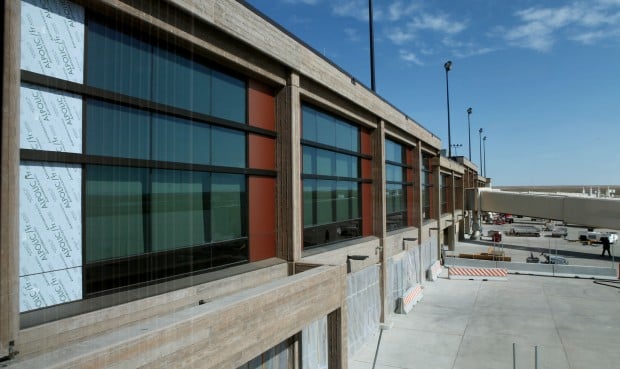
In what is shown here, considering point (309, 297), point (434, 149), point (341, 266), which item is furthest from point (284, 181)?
point (434, 149)

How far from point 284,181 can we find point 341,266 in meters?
2.61

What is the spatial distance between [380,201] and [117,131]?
12668mm

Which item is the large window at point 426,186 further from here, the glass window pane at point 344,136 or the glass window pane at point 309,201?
the glass window pane at point 309,201

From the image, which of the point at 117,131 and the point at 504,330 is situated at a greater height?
the point at 117,131

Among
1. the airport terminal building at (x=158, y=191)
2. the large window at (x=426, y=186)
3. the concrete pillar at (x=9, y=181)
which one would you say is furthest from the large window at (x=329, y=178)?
the large window at (x=426, y=186)

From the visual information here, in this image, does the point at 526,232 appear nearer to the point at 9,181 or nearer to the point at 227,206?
the point at 227,206

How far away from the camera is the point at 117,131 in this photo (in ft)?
20.8

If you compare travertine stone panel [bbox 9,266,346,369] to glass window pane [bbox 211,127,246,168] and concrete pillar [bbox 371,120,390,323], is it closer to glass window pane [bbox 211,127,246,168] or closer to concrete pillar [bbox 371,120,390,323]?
glass window pane [bbox 211,127,246,168]

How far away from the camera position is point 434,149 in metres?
30.3

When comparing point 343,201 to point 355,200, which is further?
point 355,200

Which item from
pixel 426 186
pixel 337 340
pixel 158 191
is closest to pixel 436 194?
pixel 426 186

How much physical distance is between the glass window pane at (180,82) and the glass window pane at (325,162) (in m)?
5.73

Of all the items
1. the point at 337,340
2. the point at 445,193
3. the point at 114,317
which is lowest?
the point at 337,340

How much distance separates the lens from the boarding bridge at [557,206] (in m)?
35.5
